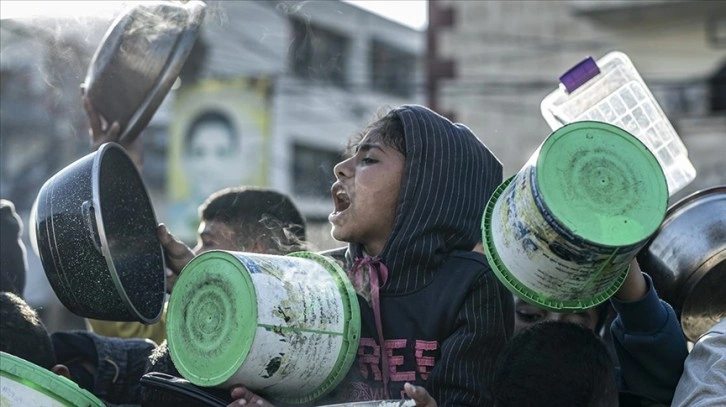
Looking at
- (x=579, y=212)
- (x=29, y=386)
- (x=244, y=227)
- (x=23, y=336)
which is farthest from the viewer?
(x=244, y=227)

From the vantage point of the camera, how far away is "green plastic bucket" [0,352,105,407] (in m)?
2.26

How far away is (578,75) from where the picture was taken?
3.00 m

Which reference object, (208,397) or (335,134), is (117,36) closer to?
(208,397)

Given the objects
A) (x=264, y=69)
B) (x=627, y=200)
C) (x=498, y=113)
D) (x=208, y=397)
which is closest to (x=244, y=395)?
(x=208, y=397)

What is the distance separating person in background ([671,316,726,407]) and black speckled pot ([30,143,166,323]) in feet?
4.25

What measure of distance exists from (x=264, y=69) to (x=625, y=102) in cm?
2069

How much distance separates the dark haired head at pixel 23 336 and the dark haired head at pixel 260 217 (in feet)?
2.59

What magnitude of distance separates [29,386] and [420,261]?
93 cm

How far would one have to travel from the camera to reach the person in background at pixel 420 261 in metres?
2.45

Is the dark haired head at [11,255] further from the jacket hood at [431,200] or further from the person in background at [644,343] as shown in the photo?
the person in background at [644,343]

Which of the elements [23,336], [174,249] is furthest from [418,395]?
[23,336]

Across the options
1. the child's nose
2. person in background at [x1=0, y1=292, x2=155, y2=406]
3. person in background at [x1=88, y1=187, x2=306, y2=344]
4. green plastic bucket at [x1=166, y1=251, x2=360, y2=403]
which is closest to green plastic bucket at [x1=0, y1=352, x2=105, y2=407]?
green plastic bucket at [x1=166, y1=251, x2=360, y2=403]

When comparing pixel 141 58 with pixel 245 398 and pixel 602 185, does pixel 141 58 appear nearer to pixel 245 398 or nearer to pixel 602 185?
pixel 245 398

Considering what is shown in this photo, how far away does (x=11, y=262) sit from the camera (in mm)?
3416
